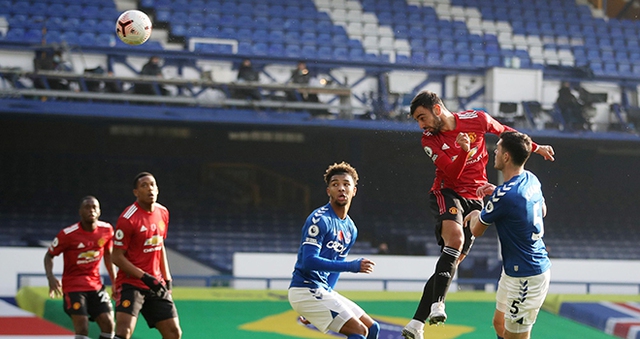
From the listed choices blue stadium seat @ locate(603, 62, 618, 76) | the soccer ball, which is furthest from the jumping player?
blue stadium seat @ locate(603, 62, 618, 76)

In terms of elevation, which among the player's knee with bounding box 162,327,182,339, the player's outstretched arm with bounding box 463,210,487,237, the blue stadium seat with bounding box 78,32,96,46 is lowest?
the player's knee with bounding box 162,327,182,339

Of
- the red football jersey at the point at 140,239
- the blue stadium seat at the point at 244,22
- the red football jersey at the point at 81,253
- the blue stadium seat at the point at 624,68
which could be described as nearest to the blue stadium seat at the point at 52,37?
the blue stadium seat at the point at 244,22

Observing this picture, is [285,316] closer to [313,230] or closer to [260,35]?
[313,230]

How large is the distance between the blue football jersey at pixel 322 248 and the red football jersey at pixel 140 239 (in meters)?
1.75

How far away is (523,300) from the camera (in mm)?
5895

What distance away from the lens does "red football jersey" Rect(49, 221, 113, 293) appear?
332 inches

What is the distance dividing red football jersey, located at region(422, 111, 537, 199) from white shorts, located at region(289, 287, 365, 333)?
129cm

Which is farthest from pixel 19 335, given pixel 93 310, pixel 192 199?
pixel 192 199

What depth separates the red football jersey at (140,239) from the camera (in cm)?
718

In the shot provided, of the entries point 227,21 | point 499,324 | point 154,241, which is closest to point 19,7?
point 227,21

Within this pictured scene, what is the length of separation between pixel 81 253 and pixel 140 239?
5.17 ft

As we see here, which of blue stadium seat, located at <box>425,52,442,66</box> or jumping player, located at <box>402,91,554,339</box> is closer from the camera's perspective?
jumping player, located at <box>402,91,554,339</box>

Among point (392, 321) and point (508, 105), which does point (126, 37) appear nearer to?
point (392, 321)

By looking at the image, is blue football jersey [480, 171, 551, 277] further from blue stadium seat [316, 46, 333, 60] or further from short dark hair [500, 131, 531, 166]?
blue stadium seat [316, 46, 333, 60]
